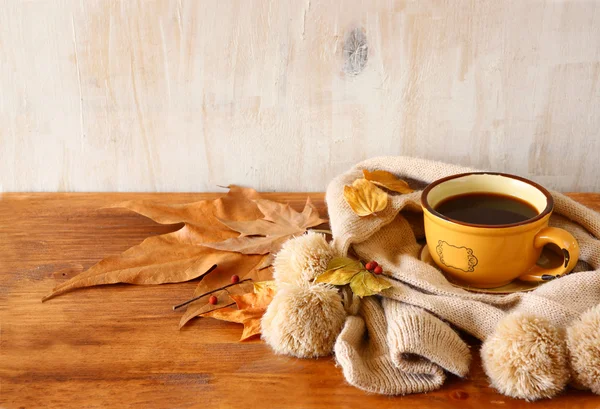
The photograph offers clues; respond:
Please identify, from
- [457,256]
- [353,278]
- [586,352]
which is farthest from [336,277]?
[586,352]

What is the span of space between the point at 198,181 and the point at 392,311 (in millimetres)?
427

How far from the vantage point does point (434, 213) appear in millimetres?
659

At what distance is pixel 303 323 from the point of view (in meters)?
0.59

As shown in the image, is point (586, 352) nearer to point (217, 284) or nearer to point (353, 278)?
point (353, 278)

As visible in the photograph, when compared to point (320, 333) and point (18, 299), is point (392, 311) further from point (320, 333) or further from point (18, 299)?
point (18, 299)

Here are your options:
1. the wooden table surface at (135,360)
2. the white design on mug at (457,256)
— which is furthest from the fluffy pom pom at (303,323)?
the white design on mug at (457,256)

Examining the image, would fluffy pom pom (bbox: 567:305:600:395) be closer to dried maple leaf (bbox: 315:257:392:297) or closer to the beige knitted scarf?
the beige knitted scarf

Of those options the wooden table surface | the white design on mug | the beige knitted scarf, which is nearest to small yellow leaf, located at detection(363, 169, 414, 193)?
the beige knitted scarf

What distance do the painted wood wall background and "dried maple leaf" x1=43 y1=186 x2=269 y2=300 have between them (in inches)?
3.9

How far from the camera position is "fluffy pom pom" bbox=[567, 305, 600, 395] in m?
0.53

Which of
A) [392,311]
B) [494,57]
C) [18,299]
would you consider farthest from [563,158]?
[18,299]

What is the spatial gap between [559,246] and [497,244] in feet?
0.21

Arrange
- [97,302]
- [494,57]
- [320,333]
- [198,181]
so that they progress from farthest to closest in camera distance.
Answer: [198,181] → [494,57] → [97,302] → [320,333]

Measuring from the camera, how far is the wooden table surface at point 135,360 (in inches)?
21.5
